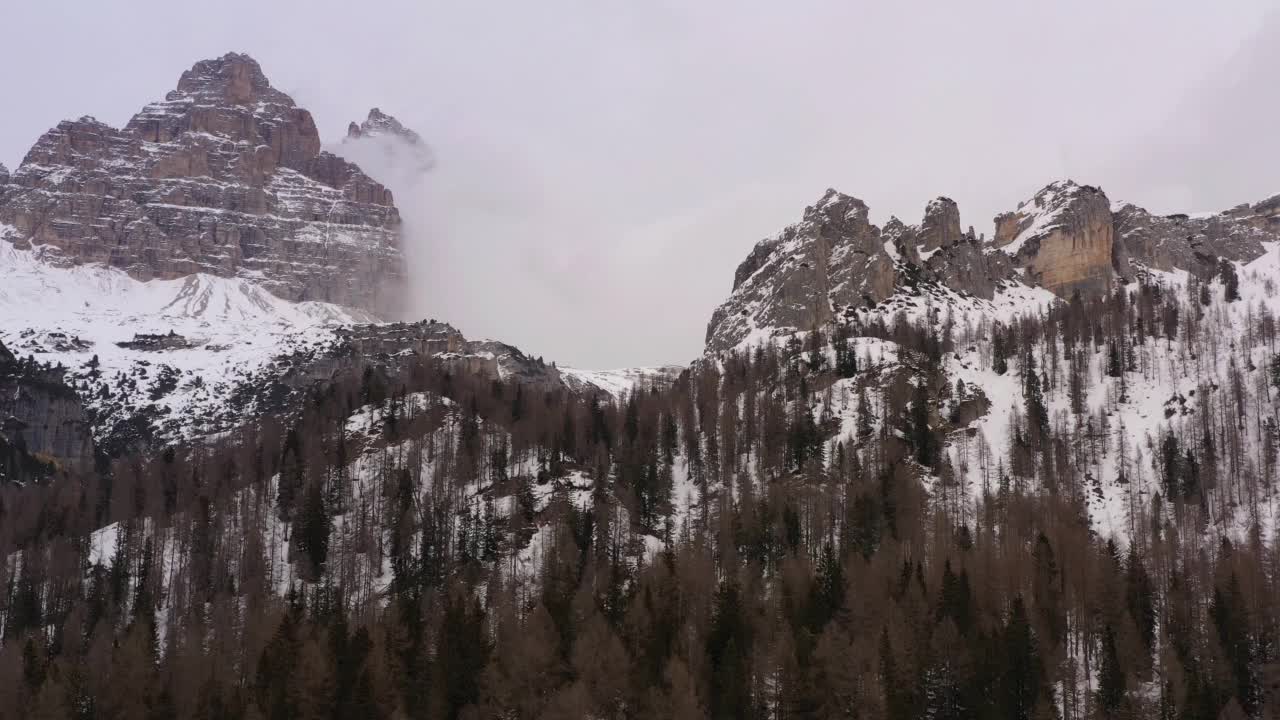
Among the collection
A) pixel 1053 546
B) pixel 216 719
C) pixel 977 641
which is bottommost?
pixel 216 719

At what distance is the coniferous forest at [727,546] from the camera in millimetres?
75625

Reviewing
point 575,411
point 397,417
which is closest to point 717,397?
point 575,411

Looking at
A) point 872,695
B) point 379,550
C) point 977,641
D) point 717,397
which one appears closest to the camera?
point 872,695

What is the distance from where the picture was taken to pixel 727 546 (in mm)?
108625

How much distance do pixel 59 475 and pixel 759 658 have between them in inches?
5879

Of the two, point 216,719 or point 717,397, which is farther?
point 717,397

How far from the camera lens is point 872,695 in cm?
7050

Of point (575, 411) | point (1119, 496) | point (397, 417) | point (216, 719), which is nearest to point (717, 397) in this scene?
point (575, 411)

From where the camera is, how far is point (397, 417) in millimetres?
142625

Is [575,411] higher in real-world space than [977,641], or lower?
higher

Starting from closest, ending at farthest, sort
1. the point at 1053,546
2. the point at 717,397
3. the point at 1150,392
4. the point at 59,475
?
the point at 1053,546
the point at 1150,392
the point at 717,397
the point at 59,475

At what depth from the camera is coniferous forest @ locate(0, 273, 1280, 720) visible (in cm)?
7562

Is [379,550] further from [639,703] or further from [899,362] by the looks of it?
[899,362]

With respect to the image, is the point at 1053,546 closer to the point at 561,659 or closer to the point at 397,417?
the point at 561,659
